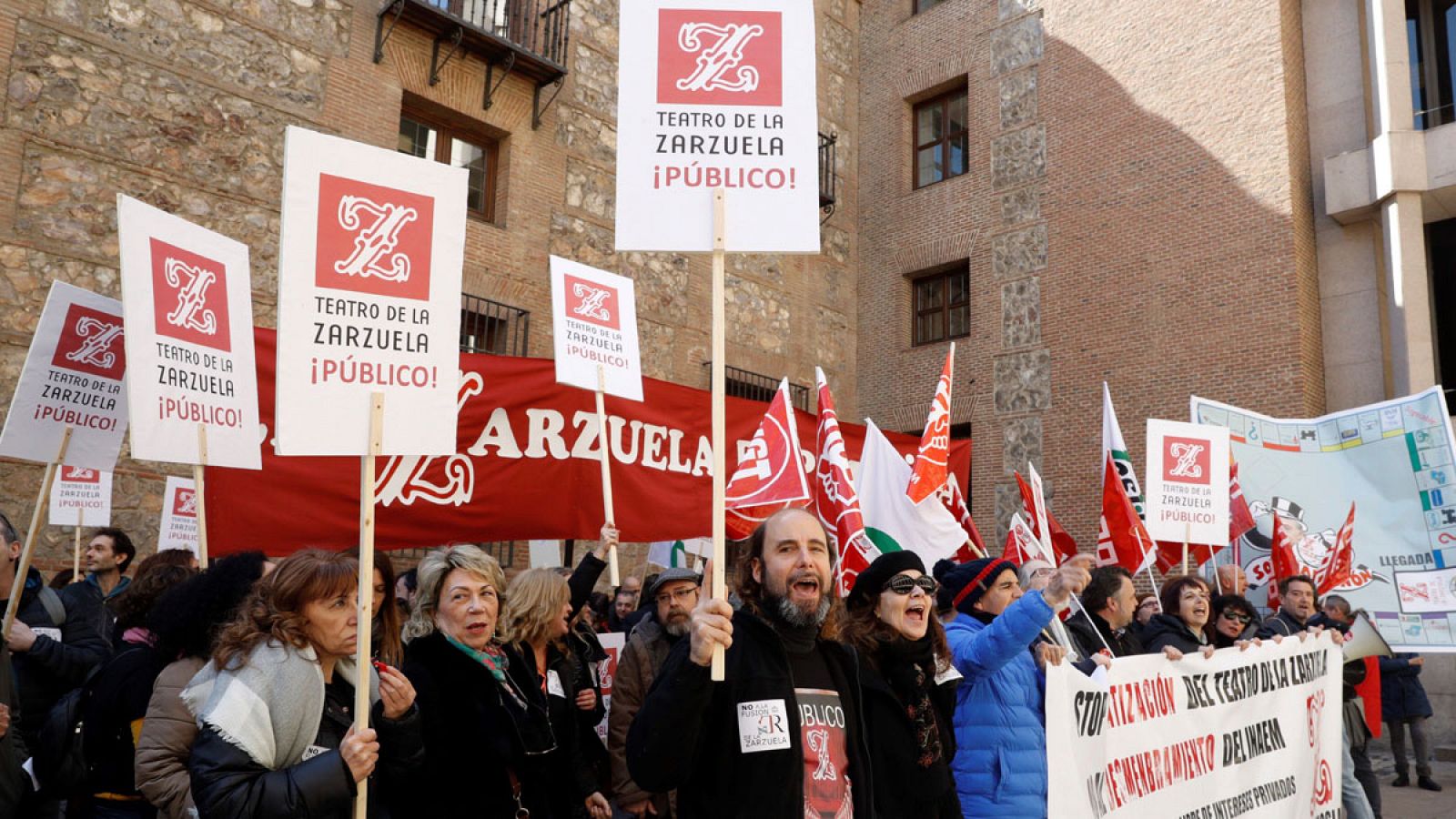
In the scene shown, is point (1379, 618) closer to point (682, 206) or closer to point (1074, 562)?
point (1074, 562)

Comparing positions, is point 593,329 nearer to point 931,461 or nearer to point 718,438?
point 931,461

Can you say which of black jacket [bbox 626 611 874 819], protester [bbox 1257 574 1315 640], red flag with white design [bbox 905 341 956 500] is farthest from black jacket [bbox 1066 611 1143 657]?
black jacket [bbox 626 611 874 819]

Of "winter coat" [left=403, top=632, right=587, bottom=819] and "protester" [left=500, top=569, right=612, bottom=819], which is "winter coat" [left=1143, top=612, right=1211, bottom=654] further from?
"winter coat" [left=403, top=632, right=587, bottom=819]

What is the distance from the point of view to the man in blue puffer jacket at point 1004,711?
3602 millimetres

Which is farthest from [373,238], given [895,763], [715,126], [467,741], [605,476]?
[605,476]

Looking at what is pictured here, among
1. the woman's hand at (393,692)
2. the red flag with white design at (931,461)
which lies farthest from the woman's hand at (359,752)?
the red flag with white design at (931,461)

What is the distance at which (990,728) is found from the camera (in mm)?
3854

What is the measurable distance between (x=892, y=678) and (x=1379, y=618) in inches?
257

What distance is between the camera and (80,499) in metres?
8.09

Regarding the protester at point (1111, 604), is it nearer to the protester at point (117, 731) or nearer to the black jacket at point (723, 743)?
the black jacket at point (723, 743)

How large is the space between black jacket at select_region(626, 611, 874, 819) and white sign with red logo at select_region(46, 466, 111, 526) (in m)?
7.02

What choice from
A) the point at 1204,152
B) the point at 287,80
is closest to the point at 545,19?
the point at 287,80

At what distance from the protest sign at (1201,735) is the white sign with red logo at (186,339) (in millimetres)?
3774

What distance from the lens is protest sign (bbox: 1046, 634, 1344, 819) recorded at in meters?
4.16
